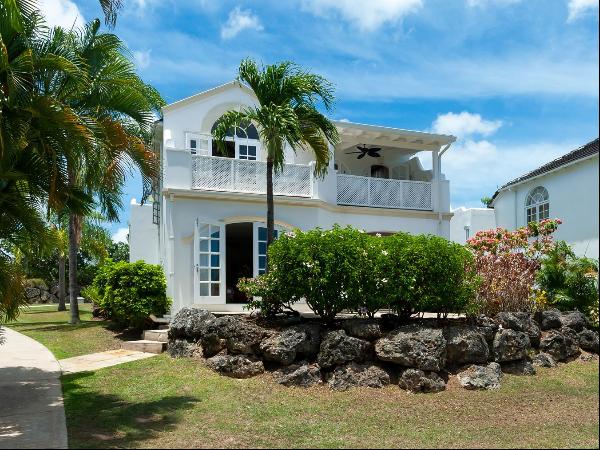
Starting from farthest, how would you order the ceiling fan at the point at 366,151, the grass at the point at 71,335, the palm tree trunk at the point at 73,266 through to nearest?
the ceiling fan at the point at 366,151 < the palm tree trunk at the point at 73,266 < the grass at the point at 71,335

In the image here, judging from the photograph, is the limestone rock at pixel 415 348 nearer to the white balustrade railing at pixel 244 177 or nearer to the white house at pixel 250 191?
the white house at pixel 250 191

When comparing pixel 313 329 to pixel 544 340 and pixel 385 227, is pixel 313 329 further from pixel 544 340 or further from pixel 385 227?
pixel 385 227

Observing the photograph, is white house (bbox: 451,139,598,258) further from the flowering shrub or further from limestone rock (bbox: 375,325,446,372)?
limestone rock (bbox: 375,325,446,372)

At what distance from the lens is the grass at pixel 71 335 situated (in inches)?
540

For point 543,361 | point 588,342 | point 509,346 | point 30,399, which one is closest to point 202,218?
point 30,399

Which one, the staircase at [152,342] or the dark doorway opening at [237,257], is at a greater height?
the dark doorway opening at [237,257]

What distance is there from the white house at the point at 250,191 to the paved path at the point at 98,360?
8.04 ft

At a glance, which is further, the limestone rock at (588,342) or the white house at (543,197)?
the white house at (543,197)

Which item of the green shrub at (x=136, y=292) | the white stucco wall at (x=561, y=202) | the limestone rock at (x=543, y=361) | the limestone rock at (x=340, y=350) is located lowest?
the limestone rock at (x=543, y=361)

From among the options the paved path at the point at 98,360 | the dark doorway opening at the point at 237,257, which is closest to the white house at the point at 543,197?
the dark doorway opening at the point at 237,257

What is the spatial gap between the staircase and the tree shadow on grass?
8.93ft

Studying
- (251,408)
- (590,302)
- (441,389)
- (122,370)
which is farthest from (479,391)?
(122,370)

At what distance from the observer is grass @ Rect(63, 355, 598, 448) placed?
6980 mm

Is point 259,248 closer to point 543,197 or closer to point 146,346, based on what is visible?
point 146,346
